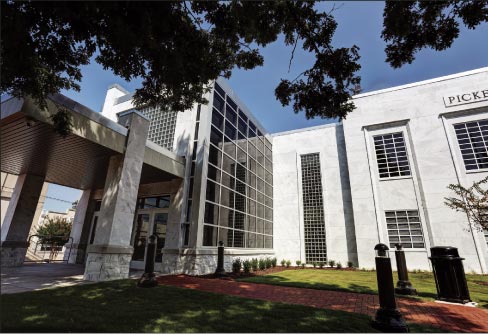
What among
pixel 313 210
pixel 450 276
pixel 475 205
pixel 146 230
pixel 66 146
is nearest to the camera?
pixel 450 276

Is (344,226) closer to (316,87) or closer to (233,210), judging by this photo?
(233,210)

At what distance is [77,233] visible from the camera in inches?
513

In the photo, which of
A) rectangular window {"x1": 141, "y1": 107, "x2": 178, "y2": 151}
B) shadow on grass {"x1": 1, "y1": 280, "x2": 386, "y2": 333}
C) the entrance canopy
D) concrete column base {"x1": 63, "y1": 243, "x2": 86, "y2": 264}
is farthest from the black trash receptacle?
concrete column base {"x1": 63, "y1": 243, "x2": 86, "y2": 264}

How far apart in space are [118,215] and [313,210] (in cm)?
1416

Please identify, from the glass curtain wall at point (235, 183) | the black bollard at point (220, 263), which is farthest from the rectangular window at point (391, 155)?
the black bollard at point (220, 263)

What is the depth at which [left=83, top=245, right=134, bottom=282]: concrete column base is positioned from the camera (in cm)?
718

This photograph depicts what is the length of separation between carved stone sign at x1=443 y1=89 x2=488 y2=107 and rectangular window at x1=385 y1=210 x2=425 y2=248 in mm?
7379

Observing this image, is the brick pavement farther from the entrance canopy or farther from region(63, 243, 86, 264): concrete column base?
region(63, 243, 86, 264): concrete column base

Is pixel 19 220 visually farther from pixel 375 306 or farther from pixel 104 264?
pixel 375 306

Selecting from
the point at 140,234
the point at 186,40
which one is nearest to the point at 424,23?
the point at 186,40

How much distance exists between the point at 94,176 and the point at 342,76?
11.0m

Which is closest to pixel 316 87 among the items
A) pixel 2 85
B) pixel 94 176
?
pixel 2 85

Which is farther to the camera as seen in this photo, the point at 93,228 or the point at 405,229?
the point at 405,229

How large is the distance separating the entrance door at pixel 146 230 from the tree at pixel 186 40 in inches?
254
